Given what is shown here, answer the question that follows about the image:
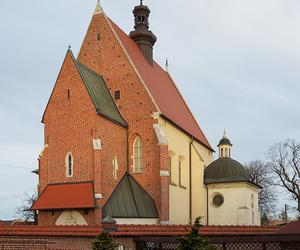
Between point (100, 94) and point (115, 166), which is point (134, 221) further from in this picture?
point (100, 94)

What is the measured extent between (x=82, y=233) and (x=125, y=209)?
26.8 ft

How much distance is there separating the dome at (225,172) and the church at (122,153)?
0.07m

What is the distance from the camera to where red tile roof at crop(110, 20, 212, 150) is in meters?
27.0

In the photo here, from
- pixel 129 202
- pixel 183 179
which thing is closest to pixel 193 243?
pixel 129 202

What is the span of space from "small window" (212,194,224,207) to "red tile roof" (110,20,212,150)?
4.11 metres

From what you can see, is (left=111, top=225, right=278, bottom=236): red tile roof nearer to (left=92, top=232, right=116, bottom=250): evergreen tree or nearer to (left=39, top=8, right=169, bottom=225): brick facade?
(left=92, top=232, right=116, bottom=250): evergreen tree

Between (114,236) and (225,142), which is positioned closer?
(114,236)

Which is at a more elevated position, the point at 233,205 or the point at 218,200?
the point at 218,200

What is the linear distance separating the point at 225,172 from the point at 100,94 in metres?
10.5

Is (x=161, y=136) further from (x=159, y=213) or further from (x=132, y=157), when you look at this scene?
(x=159, y=213)

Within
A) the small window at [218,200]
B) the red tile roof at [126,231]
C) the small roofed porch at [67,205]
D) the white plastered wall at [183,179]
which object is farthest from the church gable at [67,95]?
the small window at [218,200]

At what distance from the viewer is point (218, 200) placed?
30.3 m

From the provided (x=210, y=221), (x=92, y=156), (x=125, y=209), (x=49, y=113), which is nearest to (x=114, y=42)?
(x=49, y=113)

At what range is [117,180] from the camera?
2381cm
